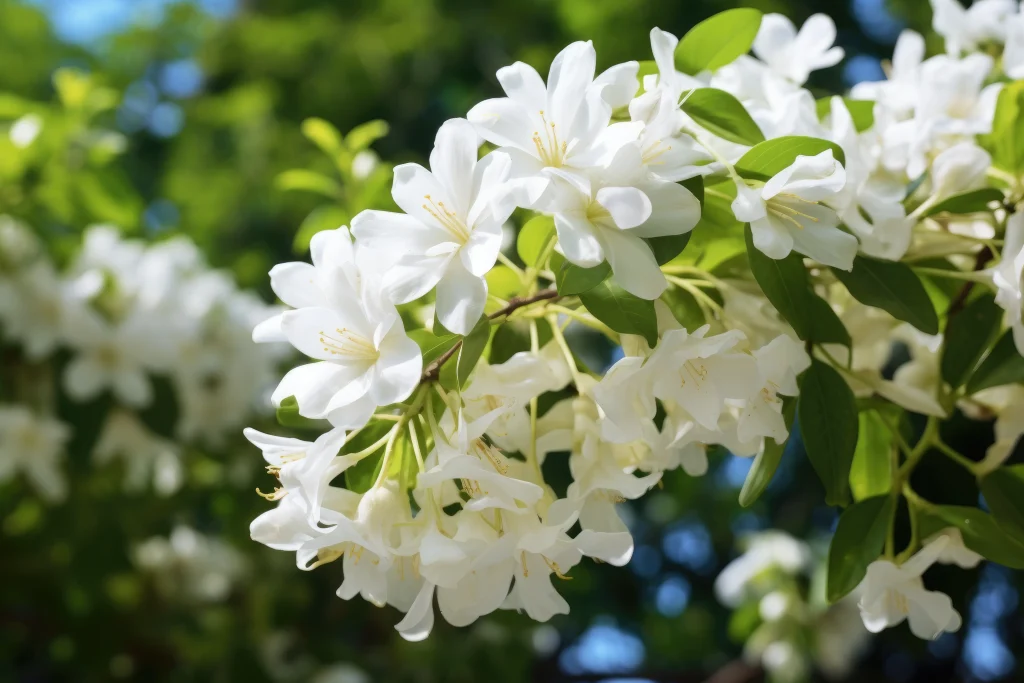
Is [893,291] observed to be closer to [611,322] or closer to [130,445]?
[611,322]

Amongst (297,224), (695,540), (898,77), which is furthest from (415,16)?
(898,77)

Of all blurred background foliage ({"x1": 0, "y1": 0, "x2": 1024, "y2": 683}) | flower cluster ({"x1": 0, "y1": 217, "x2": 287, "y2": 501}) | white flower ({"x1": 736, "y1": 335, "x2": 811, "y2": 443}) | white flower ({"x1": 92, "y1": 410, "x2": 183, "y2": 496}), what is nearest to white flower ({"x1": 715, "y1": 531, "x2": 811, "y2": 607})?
blurred background foliage ({"x1": 0, "y1": 0, "x2": 1024, "y2": 683})

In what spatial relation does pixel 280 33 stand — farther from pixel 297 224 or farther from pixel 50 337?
pixel 50 337

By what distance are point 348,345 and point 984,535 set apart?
506 millimetres

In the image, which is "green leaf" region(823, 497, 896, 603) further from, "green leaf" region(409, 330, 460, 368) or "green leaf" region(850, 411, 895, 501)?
"green leaf" region(409, 330, 460, 368)

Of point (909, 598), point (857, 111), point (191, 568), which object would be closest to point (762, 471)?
point (909, 598)

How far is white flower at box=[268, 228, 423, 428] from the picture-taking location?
0.62 meters

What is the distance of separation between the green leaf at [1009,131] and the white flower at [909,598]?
0.34 metres

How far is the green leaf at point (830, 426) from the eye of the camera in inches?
28.6

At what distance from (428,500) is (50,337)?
1271 millimetres

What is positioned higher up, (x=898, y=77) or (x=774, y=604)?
(x=898, y=77)

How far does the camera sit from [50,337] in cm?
168

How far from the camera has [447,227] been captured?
2.12 ft

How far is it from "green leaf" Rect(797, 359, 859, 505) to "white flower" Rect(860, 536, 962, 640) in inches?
3.0
